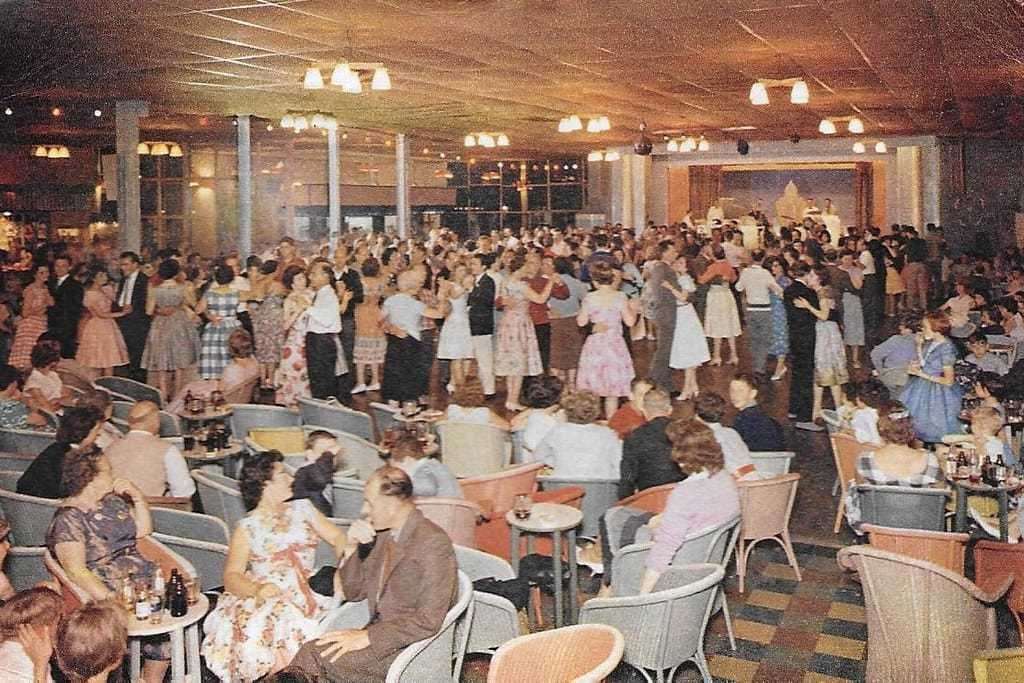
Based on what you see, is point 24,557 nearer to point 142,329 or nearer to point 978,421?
point 978,421

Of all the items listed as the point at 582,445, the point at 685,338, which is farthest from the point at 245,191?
the point at 582,445

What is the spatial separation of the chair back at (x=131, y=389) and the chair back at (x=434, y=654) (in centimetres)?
480

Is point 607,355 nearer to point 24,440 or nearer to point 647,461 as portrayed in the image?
point 647,461

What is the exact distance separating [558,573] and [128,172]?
9.63m

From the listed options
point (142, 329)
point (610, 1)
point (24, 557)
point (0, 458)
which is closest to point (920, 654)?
point (24, 557)

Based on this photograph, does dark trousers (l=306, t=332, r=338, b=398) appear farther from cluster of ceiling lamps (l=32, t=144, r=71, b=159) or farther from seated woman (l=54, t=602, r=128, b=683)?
cluster of ceiling lamps (l=32, t=144, r=71, b=159)

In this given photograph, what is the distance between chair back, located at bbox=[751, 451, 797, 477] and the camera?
5.34 metres

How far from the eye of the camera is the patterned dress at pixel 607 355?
8633 millimetres

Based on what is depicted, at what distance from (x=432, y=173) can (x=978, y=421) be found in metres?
19.9

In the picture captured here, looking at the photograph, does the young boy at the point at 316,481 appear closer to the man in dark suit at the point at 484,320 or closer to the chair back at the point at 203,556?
the chair back at the point at 203,556

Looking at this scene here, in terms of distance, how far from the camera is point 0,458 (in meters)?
5.60

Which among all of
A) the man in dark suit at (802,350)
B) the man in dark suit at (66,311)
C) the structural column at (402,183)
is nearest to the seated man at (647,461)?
the man in dark suit at (802,350)

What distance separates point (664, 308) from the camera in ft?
31.6

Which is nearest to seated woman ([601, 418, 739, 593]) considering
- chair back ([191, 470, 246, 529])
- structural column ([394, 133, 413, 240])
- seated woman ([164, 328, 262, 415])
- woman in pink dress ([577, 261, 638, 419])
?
chair back ([191, 470, 246, 529])
